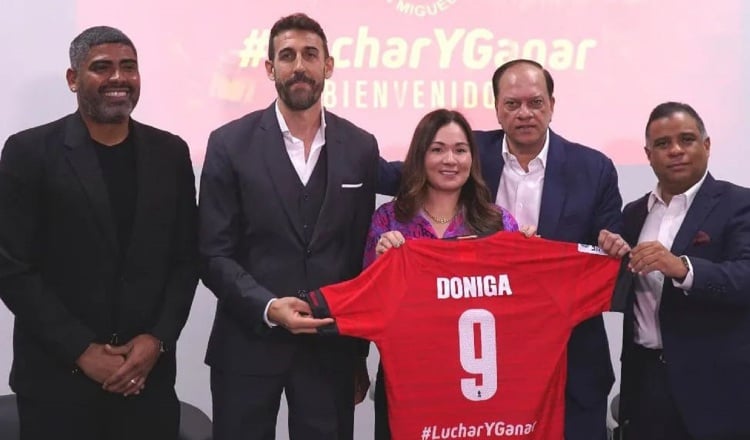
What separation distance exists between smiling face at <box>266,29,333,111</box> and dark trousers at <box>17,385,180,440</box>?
845 millimetres

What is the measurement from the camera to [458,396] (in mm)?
2092

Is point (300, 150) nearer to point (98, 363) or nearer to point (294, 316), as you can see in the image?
point (294, 316)

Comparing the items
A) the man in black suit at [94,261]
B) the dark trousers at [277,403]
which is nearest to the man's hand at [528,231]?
the dark trousers at [277,403]

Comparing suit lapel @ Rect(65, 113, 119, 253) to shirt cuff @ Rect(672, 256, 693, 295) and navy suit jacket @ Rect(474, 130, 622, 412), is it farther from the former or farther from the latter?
shirt cuff @ Rect(672, 256, 693, 295)

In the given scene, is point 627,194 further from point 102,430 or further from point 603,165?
point 102,430

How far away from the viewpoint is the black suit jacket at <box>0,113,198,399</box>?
6.38 ft

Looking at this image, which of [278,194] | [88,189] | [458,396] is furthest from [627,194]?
[88,189]

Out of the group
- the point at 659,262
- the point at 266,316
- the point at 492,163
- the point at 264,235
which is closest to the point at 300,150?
the point at 264,235

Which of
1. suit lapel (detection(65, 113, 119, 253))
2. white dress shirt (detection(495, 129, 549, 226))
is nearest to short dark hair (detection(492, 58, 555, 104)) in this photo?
white dress shirt (detection(495, 129, 549, 226))

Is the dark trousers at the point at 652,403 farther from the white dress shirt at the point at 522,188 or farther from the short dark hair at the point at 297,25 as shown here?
the short dark hair at the point at 297,25

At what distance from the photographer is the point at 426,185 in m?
2.16

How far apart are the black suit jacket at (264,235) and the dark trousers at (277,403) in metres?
0.03

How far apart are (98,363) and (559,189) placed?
131cm

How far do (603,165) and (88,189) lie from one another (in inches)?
55.2
